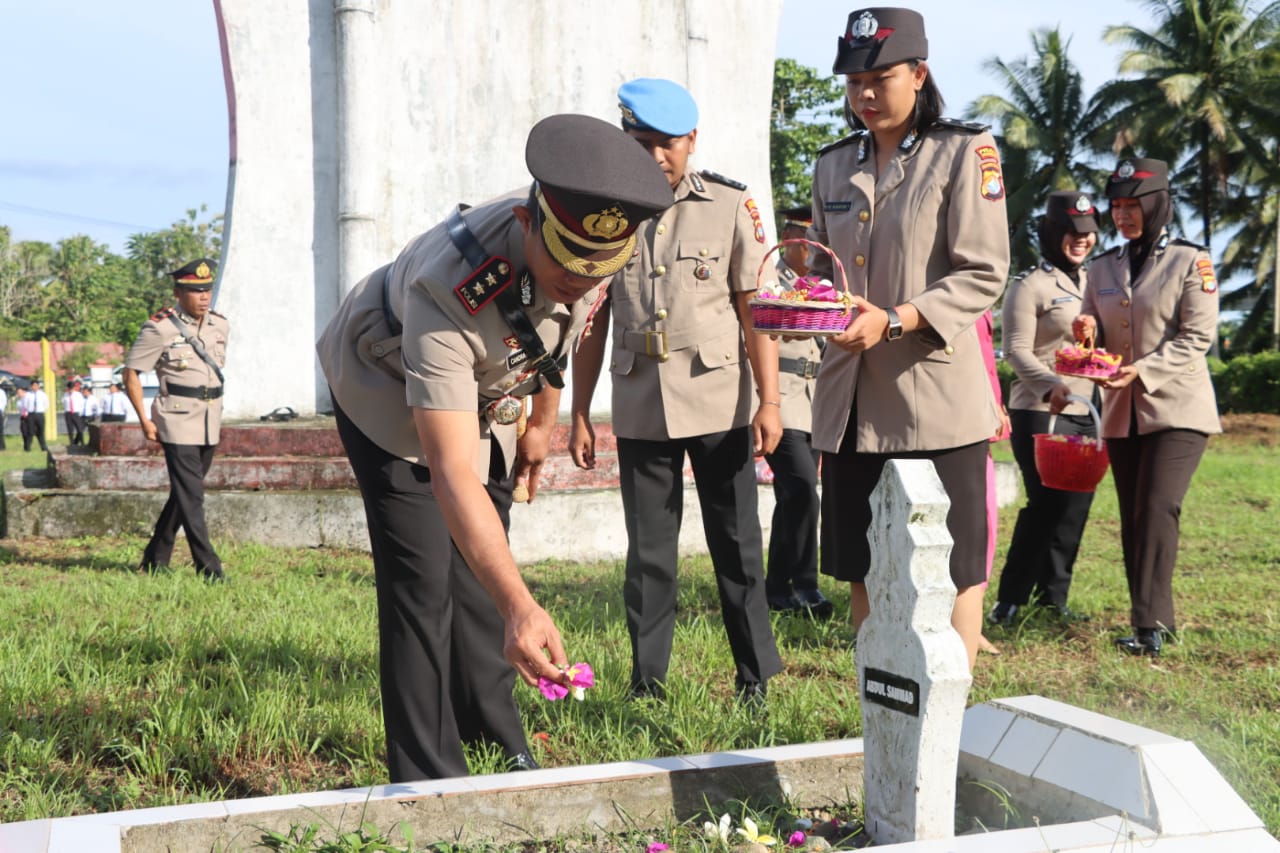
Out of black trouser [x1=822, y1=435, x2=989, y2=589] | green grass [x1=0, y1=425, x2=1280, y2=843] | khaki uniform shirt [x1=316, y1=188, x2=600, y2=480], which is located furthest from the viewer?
green grass [x1=0, y1=425, x2=1280, y2=843]

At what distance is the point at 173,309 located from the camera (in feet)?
24.2

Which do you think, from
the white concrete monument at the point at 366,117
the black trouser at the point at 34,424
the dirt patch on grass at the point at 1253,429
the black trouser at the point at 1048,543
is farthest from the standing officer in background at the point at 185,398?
the black trouser at the point at 34,424

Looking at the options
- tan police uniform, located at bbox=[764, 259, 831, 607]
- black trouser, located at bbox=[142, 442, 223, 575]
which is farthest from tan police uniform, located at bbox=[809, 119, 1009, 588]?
black trouser, located at bbox=[142, 442, 223, 575]

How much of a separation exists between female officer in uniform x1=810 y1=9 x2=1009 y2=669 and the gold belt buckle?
0.75 m

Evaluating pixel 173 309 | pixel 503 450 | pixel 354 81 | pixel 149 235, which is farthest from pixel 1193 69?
pixel 149 235

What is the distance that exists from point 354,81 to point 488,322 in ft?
23.1

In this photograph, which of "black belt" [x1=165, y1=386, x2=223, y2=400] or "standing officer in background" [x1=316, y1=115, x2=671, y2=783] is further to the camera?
"black belt" [x1=165, y1=386, x2=223, y2=400]

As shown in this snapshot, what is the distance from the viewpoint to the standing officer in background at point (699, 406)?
3834 mm

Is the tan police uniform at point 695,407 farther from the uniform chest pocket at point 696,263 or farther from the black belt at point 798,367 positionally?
the black belt at point 798,367

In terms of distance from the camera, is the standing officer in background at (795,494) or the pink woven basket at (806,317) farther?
the standing officer in background at (795,494)

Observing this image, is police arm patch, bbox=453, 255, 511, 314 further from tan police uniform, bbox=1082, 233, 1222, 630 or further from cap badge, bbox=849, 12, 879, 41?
tan police uniform, bbox=1082, 233, 1222, 630

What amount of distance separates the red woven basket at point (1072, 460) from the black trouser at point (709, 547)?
5.32 feet

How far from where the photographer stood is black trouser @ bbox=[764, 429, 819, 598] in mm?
5738

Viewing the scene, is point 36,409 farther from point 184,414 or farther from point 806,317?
point 806,317
